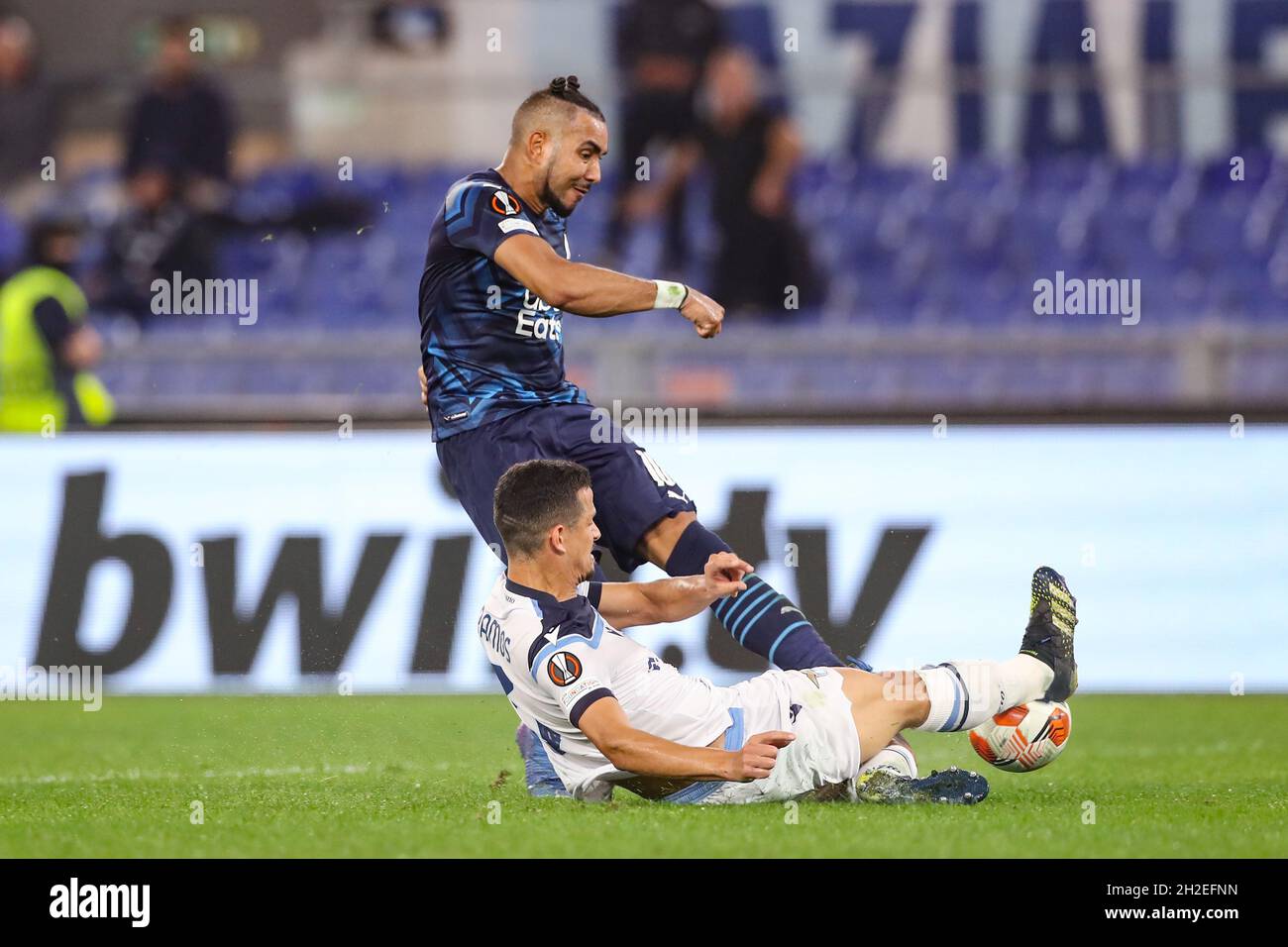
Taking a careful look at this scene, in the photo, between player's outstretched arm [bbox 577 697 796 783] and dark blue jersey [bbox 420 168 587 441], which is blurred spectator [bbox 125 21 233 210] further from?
player's outstretched arm [bbox 577 697 796 783]

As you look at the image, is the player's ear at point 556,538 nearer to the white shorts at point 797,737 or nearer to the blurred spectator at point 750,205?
the white shorts at point 797,737

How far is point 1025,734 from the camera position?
5.51 meters

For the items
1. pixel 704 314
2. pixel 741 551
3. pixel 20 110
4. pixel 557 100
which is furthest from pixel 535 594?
pixel 20 110

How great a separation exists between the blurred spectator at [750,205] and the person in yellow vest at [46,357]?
4.09 m

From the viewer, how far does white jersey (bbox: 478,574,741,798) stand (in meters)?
5.04

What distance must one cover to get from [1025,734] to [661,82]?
8.68m

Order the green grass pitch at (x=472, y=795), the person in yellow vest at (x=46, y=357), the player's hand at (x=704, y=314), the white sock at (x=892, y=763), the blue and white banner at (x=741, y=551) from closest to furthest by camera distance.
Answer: the green grass pitch at (x=472, y=795)
the player's hand at (x=704, y=314)
the white sock at (x=892, y=763)
the blue and white banner at (x=741, y=551)
the person in yellow vest at (x=46, y=357)

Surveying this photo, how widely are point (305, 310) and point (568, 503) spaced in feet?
31.9

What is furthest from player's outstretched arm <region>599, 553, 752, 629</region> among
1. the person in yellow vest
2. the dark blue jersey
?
the person in yellow vest

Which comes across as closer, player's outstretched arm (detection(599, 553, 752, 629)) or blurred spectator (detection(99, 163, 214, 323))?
player's outstretched arm (detection(599, 553, 752, 629))

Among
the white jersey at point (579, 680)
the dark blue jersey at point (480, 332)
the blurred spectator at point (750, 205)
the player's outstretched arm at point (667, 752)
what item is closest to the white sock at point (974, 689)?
the white jersey at point (579, 680)

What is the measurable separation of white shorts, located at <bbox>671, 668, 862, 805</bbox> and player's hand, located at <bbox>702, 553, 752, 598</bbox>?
0.30 meters

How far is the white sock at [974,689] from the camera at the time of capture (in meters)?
5.38

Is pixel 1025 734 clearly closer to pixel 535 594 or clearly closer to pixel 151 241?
pixel 535 594
